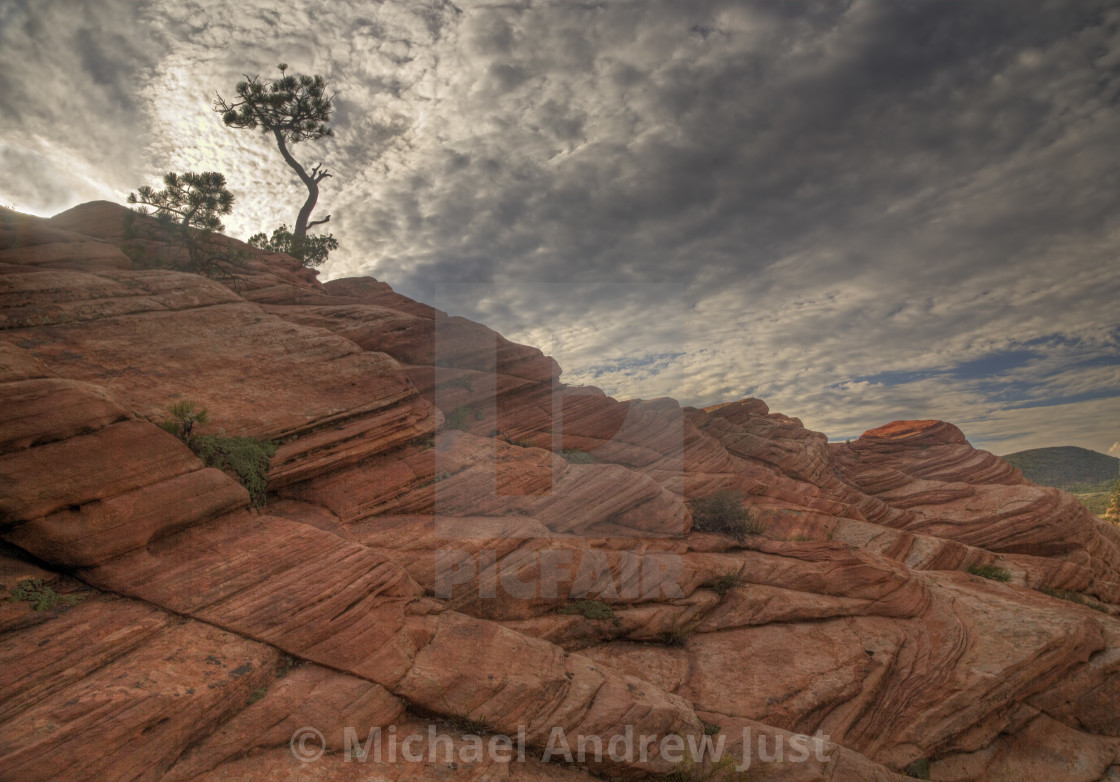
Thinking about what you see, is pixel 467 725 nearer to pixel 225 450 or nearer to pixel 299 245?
pixel 225 450

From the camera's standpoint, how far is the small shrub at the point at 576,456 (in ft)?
68.6

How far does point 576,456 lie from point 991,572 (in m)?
19.8

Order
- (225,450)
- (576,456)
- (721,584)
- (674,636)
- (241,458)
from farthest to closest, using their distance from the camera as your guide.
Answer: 1. (576,456)
2. (721,584)
3. (674,636)
4. (241,458)
5. (225,450)

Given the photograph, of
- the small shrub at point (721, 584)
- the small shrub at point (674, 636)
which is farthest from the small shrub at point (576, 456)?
the small shrub at point (674, 636)

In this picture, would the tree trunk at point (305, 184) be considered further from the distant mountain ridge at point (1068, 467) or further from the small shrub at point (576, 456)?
the distant mountain ridge at point (1068, 467)

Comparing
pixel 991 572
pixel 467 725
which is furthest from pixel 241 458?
pixel 991 572

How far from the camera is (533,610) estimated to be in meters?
12.9

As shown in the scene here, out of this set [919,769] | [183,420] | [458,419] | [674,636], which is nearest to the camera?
[183,420]

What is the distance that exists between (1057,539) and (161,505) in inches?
1462

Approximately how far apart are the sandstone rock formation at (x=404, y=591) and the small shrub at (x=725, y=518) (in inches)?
34.2

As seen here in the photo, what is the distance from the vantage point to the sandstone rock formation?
7746 millimetres

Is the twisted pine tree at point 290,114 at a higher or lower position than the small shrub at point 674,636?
higher

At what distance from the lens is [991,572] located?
2184 cm

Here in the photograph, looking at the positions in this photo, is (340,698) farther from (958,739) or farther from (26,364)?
(958,739)
